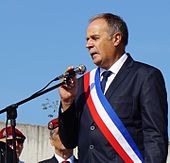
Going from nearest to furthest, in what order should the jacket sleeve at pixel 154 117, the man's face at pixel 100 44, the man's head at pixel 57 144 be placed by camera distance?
the jacket sleeve at pixel 154 117
the man's face at pixel 100 44
the man's head at pixel 57 144

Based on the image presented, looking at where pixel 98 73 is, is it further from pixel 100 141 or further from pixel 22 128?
pixel 22 128

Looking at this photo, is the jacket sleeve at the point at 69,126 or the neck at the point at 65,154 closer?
the jacket sleeve at the point at 69,126

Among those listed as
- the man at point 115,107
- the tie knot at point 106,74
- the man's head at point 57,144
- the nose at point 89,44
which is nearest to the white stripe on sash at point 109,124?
the man at point 115,107

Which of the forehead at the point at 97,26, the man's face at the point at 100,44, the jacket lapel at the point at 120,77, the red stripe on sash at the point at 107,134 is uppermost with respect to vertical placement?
the forehead at the point at 97,26

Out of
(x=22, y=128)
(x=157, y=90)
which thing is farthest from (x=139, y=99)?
(x=22, y=128)

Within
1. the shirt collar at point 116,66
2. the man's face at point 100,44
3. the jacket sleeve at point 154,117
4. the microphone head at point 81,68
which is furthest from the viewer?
the shirt collar at point 116,66

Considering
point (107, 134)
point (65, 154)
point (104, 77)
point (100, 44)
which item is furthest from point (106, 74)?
point (65, 154)

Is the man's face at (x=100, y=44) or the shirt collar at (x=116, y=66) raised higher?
the man's face at (x=100, y=44)

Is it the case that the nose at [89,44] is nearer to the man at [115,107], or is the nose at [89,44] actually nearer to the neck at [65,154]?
the man at [115,107]

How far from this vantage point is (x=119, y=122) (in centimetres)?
531

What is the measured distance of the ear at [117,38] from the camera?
215 inches

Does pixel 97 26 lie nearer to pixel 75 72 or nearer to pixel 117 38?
pixel 117 38

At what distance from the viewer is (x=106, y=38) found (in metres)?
5.45

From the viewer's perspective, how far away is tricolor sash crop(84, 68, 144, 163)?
Result: 5.30 m
